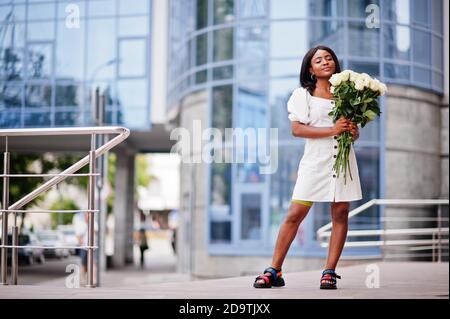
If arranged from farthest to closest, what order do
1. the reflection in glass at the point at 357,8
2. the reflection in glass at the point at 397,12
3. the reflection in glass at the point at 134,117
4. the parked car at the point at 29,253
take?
the parked car at the point at 29,253 → the reflection in glass at the point at 134,117 → the reflection in glass at the point at 357,8 → the reflection in glass at the point at 397,12

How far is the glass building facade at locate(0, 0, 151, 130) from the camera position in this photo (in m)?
19.0

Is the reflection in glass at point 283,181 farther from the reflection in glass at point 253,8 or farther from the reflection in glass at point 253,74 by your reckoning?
the reflection in glass at point 253,8

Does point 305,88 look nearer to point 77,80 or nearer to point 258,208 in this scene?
point 258,208

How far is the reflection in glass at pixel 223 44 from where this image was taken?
55.6 ft

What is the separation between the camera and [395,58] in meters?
16.3

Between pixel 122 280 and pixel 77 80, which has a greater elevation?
pixel 77 80

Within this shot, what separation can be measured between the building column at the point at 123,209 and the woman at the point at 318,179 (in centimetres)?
2116

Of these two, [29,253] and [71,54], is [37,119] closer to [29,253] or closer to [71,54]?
[71,54]

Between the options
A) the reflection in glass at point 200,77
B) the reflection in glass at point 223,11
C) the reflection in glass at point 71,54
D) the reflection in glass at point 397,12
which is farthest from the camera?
the reflection in glass at point 71,54

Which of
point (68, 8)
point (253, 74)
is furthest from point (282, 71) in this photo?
point (68, 8)

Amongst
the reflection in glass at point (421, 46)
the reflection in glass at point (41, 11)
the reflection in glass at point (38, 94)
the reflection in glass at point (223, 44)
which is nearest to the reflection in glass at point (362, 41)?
the reflection in glass at point (421, 46)
